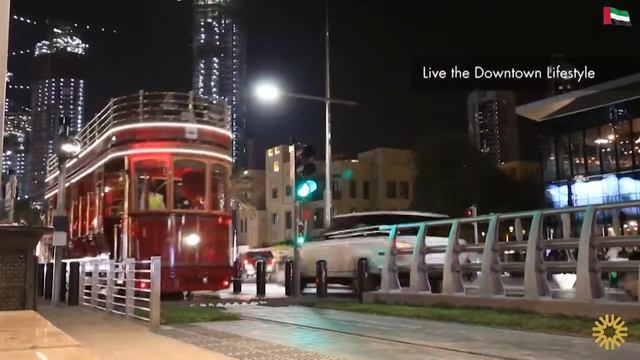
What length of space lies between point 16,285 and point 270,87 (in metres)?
9.53

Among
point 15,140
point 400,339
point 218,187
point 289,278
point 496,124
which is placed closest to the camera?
point 400,339

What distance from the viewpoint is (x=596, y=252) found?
9.56 meters

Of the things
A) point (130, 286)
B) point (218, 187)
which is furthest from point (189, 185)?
point (130, 286)

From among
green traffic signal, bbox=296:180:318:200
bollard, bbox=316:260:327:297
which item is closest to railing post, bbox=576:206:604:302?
green traffic signal, bbox=296:180:318:200

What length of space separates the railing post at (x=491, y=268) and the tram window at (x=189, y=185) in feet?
21.7

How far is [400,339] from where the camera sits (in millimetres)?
8398

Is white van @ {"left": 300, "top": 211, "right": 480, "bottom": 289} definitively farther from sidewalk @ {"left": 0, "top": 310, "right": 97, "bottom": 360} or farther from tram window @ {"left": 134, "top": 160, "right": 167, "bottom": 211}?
sidewalk @ {"left": 0, "top": 310, "right": 97, "bottom": 360}

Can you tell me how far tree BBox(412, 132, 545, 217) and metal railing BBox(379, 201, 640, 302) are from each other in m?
30.6

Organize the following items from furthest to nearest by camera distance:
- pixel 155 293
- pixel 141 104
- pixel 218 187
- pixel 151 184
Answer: pixel 218 187 < pixel 141 104 < pixel 151 184 < pixel 155 293

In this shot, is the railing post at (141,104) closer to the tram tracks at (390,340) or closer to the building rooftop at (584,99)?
the tram tracks at (390,340)

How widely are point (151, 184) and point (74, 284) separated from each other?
263 centimetres

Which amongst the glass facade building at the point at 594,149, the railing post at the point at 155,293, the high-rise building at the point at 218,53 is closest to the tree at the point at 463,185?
the glass facade building at the point at 594,149

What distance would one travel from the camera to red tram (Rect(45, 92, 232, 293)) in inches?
572

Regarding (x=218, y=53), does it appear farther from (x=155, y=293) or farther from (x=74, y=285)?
(x=155, y=293)
